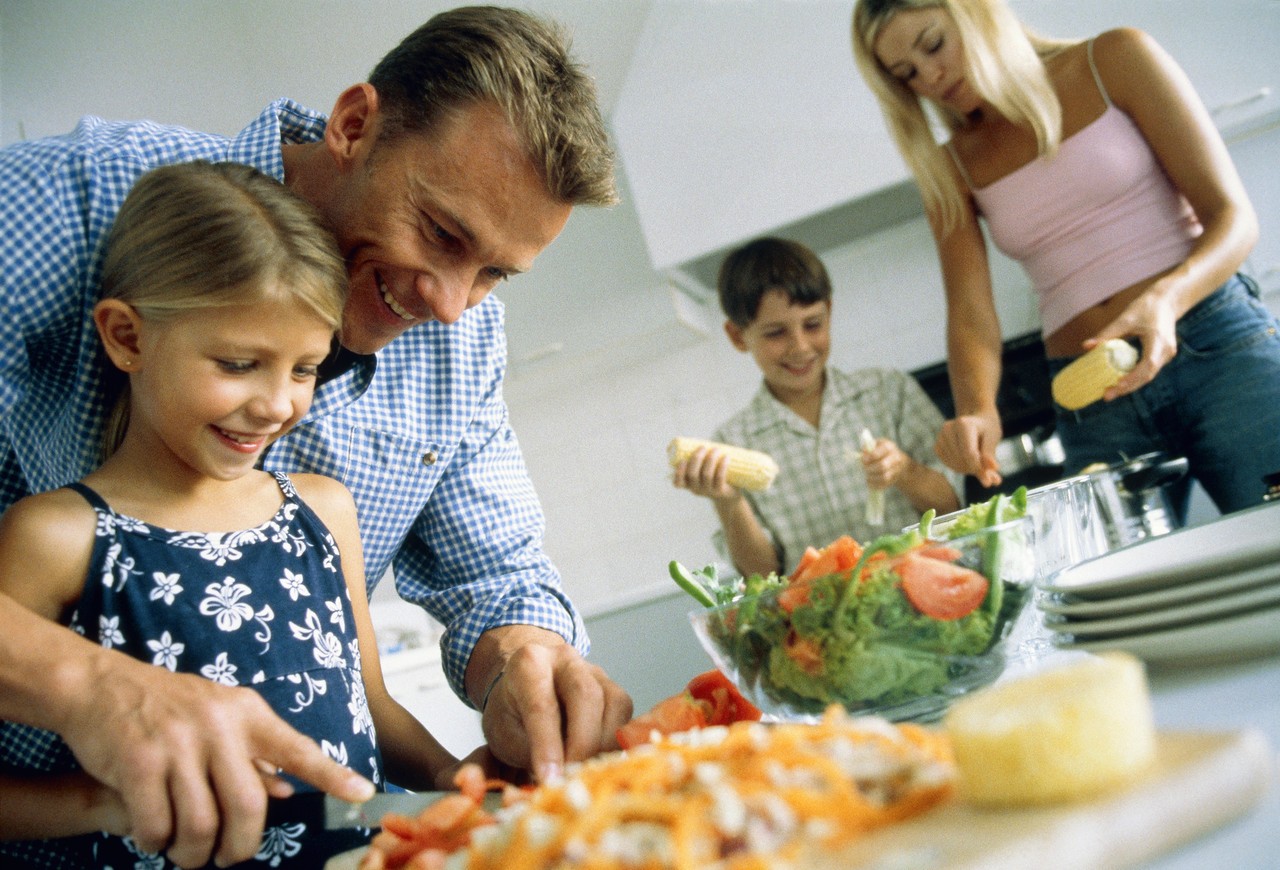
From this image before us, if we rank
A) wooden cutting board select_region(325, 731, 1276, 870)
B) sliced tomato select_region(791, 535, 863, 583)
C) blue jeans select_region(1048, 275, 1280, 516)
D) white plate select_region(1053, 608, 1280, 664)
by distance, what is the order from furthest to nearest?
1. blue jeans select_region(1048, 275, 1280, 516)
2. sliced tomato select_region(791, 535, 863, 583)
3. white plate select_region(1053, 608, 1280, 664)
4. wooden cutting board select_region(325, 731, 1276, 870)

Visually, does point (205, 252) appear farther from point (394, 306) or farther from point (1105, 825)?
point (1105, 825)

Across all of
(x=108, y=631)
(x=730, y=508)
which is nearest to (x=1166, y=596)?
(x=108, y=631)

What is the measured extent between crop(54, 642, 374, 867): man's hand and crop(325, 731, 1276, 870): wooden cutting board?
326 millimetres

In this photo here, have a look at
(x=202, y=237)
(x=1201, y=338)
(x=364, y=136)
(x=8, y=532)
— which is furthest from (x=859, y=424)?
(x=8, y=532)

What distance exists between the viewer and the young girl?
0.83m

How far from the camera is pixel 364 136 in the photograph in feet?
3.86

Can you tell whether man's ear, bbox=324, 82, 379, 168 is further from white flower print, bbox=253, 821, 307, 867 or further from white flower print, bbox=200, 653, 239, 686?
white flower print, bbox=253, 821, 307, 867

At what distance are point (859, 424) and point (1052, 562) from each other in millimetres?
1726

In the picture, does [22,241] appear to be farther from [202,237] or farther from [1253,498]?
[1253,498]

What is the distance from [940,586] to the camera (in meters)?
0.58

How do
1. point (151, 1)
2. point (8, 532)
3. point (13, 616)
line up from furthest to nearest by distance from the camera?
point (151, 1) < point (8, 532) < point (13, 616)

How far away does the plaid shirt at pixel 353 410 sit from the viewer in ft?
3.20

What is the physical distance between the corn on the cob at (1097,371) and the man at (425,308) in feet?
2.15

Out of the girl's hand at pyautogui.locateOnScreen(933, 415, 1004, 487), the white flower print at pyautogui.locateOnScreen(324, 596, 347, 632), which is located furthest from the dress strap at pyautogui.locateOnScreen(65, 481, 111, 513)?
the girl's hand at pyautogui.locateOnScreen(933, 415, 1004, 487)
